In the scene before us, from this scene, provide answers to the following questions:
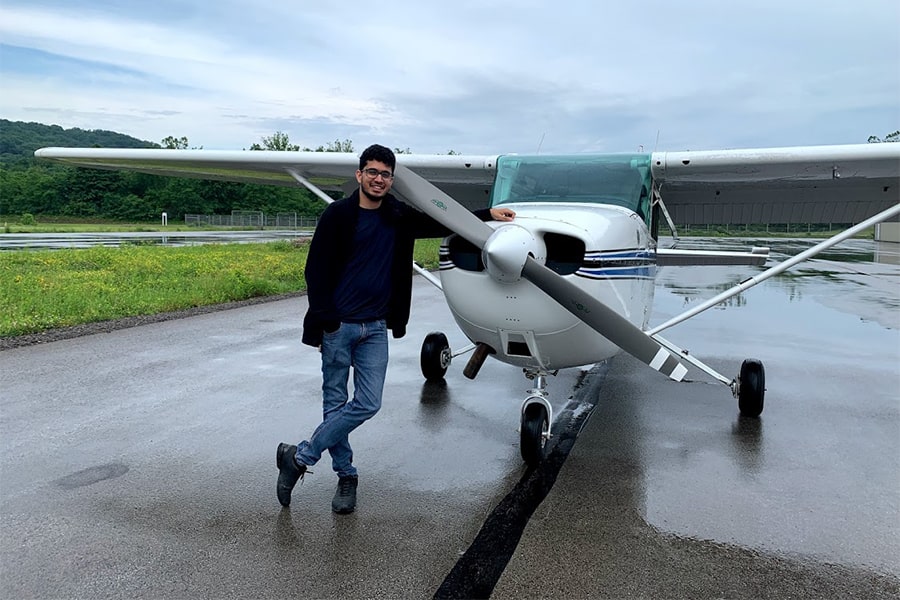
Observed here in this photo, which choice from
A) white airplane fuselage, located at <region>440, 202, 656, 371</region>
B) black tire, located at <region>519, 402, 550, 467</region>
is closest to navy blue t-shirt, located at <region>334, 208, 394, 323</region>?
white airplane fuselage, located at <region>440, 202, 656, 371</region>

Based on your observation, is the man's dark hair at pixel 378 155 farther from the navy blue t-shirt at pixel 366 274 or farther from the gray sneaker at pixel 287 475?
the gray sneaker at pixel 287 475

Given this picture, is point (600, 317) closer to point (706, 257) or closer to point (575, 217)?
point (575, 217)

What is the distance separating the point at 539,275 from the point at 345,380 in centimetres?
120

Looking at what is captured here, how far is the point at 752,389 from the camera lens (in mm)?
5594

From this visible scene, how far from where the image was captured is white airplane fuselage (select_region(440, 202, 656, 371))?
3893 millimetres

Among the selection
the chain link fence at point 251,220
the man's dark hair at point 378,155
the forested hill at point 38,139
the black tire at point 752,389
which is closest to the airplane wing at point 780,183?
Result: the black tire at point 752,389

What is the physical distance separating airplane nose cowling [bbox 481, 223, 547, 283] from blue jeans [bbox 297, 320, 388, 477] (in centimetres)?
71

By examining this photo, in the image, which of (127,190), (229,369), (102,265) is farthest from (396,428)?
(127,190)

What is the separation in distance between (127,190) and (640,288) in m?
74.7

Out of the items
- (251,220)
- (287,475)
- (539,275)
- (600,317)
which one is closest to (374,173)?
(539,275)

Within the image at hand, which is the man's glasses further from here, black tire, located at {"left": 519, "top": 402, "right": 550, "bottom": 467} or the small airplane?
black tire, located at {"left": 519, "top": 402, "right": 550, "bottom": 467}

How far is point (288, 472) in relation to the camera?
3.65m

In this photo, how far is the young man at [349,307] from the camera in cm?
355

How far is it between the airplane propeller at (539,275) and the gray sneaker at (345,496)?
4.70ft
